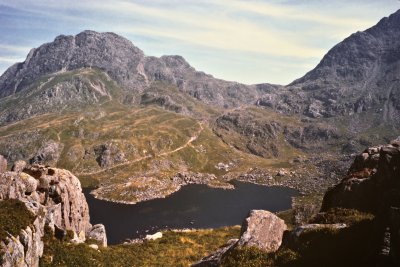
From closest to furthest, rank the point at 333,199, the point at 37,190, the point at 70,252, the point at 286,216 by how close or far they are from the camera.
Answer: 1. the point at 333,199
2. the point at 70,252
3. the point at 37,190
4. the point at 286,216

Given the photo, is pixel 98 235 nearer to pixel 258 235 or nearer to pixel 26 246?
pixel 26 246

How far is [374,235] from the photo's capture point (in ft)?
83.1

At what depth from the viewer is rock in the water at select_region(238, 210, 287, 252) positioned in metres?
32.2

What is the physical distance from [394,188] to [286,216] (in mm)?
153544

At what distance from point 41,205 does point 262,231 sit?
3676 cm

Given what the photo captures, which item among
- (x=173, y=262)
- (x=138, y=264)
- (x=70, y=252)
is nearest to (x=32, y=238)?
(x=70, y=252)

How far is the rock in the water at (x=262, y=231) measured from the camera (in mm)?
32219

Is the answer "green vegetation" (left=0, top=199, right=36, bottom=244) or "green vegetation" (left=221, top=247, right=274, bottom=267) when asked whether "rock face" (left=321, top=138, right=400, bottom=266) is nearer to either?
"green vegetation" (left=221, top=247, right=274, bottom=267)

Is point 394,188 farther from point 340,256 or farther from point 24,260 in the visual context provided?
point 24,260

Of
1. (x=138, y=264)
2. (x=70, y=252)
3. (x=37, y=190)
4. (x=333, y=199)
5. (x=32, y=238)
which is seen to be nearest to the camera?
(x=333, y=199)

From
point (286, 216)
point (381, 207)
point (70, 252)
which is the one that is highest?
point (381, 207)

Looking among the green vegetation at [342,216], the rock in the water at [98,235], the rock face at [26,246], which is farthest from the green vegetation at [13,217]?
the green vegetation at [342,216]

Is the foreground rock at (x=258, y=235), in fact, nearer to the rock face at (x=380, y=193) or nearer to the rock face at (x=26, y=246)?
the rock face at (x=380, y=193)

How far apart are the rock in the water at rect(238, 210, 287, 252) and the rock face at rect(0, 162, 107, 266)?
26565mm
